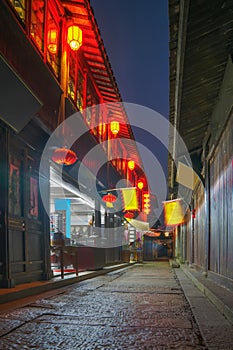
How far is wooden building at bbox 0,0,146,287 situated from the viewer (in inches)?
303

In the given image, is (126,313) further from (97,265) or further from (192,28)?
(97,265)

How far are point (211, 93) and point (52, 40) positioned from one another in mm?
5136

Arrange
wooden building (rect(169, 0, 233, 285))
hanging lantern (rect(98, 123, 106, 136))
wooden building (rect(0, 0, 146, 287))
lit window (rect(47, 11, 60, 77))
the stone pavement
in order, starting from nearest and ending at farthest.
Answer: the stone pavement → wooden building (rect(169, 0, 233, 285)) → wooden building (rect(0, 0, 146, 287)) → lit window (rect(47, 11, 60, 77)) → hanging lantern (rect(98, 123, 106, 136))

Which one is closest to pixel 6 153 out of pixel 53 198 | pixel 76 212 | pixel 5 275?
pixel 5 275

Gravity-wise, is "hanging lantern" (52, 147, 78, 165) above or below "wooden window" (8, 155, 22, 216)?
above

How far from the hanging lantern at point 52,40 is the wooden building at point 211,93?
4.00 meters

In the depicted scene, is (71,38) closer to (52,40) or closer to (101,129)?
(52,40)

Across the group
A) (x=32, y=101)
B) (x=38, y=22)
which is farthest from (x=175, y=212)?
(x=32, y=101)

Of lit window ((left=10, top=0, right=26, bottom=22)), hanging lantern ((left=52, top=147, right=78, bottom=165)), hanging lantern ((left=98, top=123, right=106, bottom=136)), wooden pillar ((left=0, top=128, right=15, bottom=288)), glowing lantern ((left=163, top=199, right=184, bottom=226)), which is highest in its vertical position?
lit window ((left=10, top=0, right=26, bottom=22))

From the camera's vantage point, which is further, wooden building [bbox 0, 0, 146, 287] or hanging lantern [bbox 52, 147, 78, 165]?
hanging lantern [bbox 52, 147, 78, 165]

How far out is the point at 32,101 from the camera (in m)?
8.11

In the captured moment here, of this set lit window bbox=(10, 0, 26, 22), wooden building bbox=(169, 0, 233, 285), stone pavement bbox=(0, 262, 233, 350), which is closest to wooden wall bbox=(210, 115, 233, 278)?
wooden building bbox=(169, 0, 233, 285)

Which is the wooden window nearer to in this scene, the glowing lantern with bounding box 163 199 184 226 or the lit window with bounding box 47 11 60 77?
the lit window with bounding box 47 11 60 77

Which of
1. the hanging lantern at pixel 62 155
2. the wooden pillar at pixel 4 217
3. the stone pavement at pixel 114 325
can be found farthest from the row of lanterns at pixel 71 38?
the stone pavement at pixel 114 325
